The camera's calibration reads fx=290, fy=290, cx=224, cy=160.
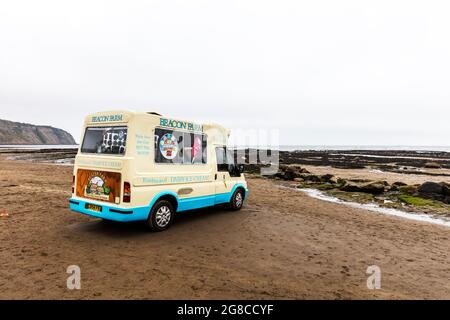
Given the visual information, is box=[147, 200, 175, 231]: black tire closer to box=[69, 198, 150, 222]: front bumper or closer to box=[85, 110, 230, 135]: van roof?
box=[69, 198, 150, 222]: front bumper

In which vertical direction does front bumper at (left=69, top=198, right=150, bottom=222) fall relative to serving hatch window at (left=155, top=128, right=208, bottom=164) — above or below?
below

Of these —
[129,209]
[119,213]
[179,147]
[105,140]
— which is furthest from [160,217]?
[105,140]

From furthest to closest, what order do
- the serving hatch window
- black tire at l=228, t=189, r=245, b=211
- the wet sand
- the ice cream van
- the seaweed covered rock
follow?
the seaweed covered rock, black tire at l=228, t=189, r=245, b=211, the serving hatch window, the ice cream van, the wet sand

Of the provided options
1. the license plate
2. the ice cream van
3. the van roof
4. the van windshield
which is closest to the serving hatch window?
the ice cream van

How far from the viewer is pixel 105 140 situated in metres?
7.55

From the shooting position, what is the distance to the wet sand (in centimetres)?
471

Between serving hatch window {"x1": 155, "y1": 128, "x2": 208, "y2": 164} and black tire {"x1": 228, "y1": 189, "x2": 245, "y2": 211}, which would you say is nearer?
serving hatch window {"x1": 155, "y1": 128, "x2": 208, "y2": 164}

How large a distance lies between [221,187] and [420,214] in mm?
9687

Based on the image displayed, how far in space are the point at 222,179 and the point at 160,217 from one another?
2.93 metres

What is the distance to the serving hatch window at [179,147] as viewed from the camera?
770 centimetres

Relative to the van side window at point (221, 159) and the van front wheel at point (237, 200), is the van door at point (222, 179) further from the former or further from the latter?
the van front wheel at point (237, 200)

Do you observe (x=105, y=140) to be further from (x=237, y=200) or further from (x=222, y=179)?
(x=237, y=200)

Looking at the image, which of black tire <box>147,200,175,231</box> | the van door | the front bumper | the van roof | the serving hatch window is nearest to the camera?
the front bumper

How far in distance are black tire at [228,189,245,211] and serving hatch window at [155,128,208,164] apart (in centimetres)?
234
